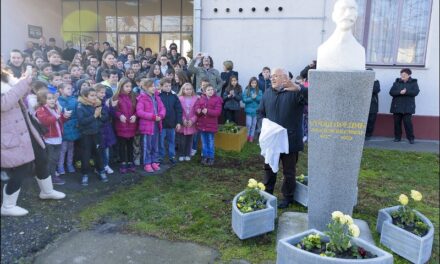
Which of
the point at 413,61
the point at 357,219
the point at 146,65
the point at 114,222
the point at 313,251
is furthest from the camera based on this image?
the point at 413,61

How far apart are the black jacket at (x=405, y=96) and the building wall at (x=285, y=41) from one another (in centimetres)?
49

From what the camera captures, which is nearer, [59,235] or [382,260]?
[382,260]

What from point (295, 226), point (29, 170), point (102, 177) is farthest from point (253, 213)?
point (29, 170)

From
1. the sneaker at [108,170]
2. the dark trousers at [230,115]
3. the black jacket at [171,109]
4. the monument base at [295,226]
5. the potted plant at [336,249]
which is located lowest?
the monument base at [295,226]

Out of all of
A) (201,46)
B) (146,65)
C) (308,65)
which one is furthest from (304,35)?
(146,65)

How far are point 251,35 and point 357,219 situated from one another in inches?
240

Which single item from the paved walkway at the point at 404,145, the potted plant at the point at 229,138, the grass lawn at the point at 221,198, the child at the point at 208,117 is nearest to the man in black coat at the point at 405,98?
the paved walkway at the point at 404,145

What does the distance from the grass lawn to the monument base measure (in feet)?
0.34

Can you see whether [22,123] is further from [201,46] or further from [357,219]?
[201,46]

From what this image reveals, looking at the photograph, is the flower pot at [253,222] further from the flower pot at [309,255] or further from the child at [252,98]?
the child at [252,98]

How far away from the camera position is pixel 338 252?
119 inches

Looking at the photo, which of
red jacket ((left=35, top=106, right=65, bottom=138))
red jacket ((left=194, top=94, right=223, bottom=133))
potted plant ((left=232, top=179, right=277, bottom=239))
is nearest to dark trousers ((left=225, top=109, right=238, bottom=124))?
red jacket ((left=194, top=94, right=223, bottom=133))

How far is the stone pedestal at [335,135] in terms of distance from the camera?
343 cm

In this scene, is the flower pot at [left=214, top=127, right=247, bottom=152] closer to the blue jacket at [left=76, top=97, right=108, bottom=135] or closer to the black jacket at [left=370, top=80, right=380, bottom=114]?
the black jacket at [left=370, top=80, right=380, bottom=114]
